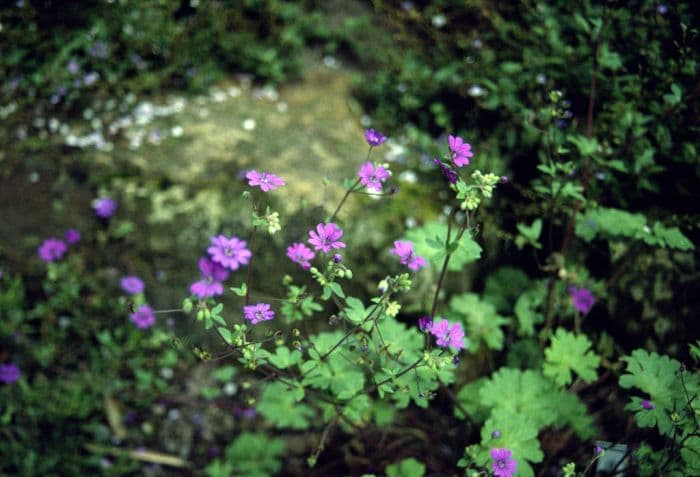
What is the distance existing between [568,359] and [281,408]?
1228 millimetres

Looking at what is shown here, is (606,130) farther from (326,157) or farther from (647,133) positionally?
(326,157)

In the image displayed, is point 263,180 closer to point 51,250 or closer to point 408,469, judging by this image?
point 408,469

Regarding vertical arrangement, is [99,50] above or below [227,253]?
below

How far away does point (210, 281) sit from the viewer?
1712mm

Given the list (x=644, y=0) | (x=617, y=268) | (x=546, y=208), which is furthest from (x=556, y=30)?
(x=617, y=268)

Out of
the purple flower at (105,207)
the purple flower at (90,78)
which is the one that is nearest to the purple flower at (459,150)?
the purple flower at (105,207)

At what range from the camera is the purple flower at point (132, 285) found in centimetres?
299

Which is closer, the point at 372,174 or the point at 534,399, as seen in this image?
the point at 372,174

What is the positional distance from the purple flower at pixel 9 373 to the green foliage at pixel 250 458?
3.51ft

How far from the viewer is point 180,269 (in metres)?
3.05

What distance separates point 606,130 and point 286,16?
91.1 inches

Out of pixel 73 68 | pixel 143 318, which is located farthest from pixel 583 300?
pixel 73 68

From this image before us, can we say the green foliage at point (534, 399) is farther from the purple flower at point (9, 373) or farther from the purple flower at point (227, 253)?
the purple flower at point (9, 373)

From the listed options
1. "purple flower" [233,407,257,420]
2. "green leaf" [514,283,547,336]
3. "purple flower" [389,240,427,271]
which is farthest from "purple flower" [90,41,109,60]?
"green leaf" [514,283,547,336]
